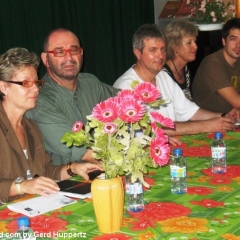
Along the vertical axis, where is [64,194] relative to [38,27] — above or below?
below

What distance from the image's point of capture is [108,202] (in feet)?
4.76

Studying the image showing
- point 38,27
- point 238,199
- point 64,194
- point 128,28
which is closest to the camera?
point 238,199

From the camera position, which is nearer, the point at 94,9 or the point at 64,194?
the point at 64,194

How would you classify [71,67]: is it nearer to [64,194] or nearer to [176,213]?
[64,194]

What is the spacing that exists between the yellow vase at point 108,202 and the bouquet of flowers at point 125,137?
4cm

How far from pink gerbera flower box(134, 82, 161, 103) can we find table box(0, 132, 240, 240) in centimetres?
41

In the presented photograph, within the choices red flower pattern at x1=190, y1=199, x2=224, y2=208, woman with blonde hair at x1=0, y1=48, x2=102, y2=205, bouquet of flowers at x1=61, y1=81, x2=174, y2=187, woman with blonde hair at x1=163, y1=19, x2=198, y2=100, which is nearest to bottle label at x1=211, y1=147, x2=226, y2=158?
red flower pattern at x1=190, y1=199, x2=224, y2=208

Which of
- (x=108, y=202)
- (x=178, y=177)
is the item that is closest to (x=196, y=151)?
(x=178, y=177)

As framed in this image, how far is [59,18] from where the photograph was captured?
455 cm

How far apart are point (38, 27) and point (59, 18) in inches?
12.0

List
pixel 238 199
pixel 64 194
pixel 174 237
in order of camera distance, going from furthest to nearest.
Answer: pixel 64 194
pixel 238 199
pixel 174 237

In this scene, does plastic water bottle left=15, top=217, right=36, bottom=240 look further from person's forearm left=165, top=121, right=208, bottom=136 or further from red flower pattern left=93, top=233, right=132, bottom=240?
person's forearm left=165, top=121, right=208, bottom=136

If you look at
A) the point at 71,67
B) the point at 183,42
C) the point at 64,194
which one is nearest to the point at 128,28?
the point at 183,42

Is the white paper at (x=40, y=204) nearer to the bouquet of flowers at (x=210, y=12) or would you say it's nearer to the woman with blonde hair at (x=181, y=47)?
the woman with blonde hair at (x=181, y=47)
